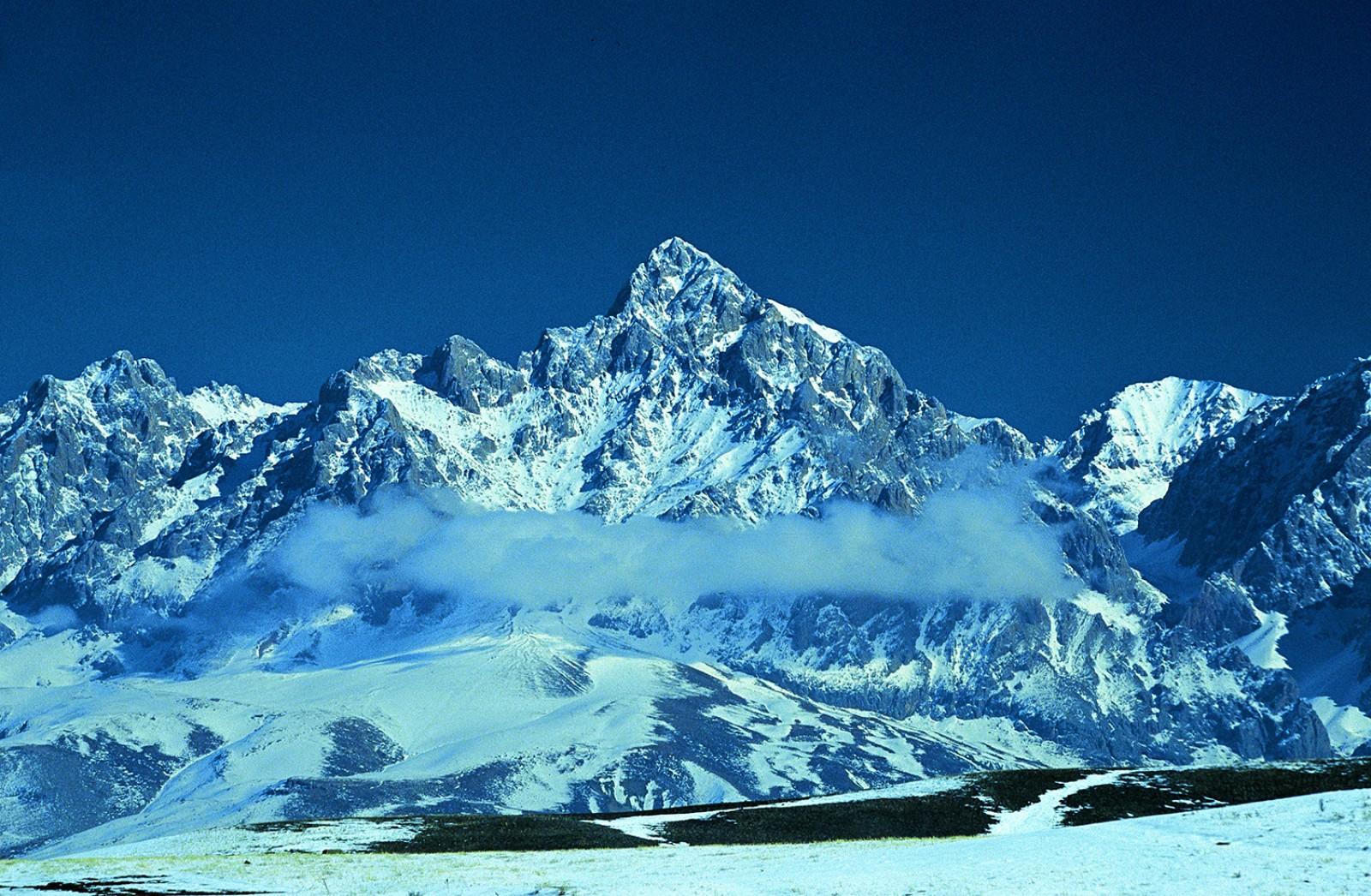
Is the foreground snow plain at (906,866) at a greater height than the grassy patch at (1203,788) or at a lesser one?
lesser

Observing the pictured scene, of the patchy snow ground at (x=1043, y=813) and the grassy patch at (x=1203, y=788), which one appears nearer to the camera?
the patchy snow ground at (x=1043, y=813)

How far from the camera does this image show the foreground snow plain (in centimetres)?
7294

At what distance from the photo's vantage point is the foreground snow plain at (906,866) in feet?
239

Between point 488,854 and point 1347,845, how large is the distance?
46.4m

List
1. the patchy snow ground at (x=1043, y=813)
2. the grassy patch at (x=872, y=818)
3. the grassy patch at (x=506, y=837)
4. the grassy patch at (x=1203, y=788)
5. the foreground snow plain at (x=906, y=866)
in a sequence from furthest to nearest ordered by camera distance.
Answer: the grassy patch at (x=1203, y=788), the patchy snow ground at (x=1043, y=813), the grassy patch at (x=872, y=818), the grassy patch at (x=506, y=837), the foreground snow plain at (x=906, y=866)

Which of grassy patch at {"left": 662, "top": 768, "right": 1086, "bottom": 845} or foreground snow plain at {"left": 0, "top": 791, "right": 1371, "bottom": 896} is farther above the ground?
grassy patch at {"left": 662, "top": 768, "right": 1086, "bottom": 845}

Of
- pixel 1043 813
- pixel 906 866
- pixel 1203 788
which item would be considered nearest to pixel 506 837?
pixel 1043 813

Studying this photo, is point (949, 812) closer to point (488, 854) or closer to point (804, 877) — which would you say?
point (488, 854)

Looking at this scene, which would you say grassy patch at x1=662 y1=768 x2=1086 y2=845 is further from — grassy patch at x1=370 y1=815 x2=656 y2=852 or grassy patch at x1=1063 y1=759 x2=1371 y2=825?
grassy patch at x1=1063 y1=759 x2=1371 y2=825

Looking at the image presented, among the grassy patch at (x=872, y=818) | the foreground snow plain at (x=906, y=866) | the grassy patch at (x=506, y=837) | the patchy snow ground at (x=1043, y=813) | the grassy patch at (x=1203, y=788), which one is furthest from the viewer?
the grassy patch at (x=1203, y=788)

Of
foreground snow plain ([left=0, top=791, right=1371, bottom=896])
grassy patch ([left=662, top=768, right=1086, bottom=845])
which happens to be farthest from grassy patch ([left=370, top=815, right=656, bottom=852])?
foreground snow plain ([left=0, top=791, right=1371, bottom=896])

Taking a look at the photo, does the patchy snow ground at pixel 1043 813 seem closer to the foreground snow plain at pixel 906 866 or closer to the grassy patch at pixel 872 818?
the grassy patch at pixel 872 818

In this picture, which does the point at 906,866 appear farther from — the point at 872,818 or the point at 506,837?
the point at 872,818

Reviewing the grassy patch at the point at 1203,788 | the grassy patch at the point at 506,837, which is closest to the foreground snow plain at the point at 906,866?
the grassy patch at the point at 506,837
